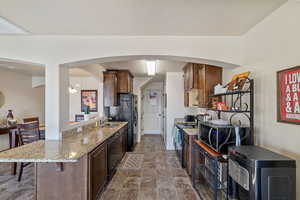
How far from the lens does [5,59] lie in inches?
114

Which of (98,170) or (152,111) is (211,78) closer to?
(98,170)

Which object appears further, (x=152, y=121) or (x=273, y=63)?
(x=152, y=121)

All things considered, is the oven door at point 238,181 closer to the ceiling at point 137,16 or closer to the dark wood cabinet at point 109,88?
the ceiling at point 137,16

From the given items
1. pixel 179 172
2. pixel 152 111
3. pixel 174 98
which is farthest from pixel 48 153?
pixel 152 111

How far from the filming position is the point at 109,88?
528 cm

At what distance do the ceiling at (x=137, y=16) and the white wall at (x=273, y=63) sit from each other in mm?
158

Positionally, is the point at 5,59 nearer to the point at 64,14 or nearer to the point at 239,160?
the point at 64,14

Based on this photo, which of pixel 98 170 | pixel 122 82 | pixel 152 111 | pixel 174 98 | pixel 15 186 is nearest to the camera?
pixel 98 170

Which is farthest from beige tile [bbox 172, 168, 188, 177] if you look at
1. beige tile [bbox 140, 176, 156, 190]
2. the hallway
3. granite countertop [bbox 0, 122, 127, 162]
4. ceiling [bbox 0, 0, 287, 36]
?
ceiling [bbox 0, 0, 287, 36]

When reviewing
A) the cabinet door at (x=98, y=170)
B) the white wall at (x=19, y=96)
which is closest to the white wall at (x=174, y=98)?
the cabinet door at (x=98, y=170)

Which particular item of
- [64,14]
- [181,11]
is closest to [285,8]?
[181,11]

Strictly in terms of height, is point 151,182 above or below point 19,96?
Answer: below

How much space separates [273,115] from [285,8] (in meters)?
1.13

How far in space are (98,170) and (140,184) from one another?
0.98 metres
